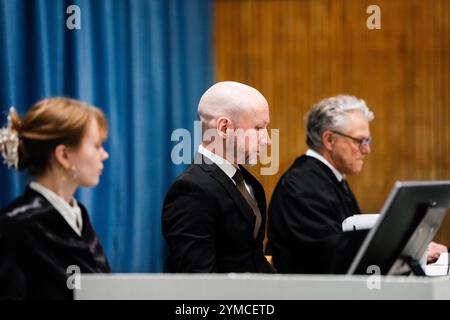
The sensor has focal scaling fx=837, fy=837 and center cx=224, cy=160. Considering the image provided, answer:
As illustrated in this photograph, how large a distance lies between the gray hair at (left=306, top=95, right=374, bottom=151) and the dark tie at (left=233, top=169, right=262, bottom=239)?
1.00 m

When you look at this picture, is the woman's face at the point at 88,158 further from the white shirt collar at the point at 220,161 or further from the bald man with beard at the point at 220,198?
the white shirt collar at the point at 220,161

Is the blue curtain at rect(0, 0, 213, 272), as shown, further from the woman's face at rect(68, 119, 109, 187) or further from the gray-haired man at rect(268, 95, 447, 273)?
the woman's face at rect(68, 119, 109, 187)

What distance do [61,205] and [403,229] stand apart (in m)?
0.85

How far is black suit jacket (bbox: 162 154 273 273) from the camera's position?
2342 mm

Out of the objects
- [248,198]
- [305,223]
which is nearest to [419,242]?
[248,198]

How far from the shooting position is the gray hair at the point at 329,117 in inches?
138

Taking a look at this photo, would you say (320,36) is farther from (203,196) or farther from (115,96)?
(203,196)

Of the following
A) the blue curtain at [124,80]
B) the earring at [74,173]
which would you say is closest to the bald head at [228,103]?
the earring at [74,173]

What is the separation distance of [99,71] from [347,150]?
1590mm

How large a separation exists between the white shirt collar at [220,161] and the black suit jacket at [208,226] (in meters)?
0.02

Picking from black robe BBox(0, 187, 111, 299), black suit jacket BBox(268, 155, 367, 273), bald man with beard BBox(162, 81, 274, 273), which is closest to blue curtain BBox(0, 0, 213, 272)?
black suit jacket BBox(268, 155, 367, 273)

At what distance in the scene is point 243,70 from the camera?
19.1 ft

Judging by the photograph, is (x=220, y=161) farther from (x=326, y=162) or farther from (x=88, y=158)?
(x=326, y=162)
